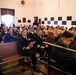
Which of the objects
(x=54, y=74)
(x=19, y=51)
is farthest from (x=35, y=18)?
(x=54, y=74)

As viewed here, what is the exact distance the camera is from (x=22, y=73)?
3283 millimetres

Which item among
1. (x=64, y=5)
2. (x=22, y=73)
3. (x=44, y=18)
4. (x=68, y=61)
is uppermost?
(x=64, y=5)

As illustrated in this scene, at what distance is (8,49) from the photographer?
3500mm

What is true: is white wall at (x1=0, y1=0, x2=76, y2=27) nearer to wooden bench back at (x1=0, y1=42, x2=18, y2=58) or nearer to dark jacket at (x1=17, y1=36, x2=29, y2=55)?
dark jacket at (x1=17, y1=36, x2=29, y2=55)

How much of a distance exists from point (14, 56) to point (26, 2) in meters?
13.3

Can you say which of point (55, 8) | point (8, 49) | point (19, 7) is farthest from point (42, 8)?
point (8, 49)

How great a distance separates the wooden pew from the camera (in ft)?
11.0

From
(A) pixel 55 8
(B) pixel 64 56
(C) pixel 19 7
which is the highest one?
(C) pixel 19 7

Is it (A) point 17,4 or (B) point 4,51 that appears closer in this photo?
(B) point 4,51

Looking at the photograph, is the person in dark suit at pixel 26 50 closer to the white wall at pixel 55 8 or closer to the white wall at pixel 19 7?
the white wall at pixel 55 8

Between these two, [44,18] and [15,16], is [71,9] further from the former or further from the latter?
[15,16]

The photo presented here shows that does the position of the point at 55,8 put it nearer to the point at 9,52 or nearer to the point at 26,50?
the point at 26,50

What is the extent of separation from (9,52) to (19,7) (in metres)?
12.6

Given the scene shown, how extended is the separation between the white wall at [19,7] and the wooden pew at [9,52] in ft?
38.0
